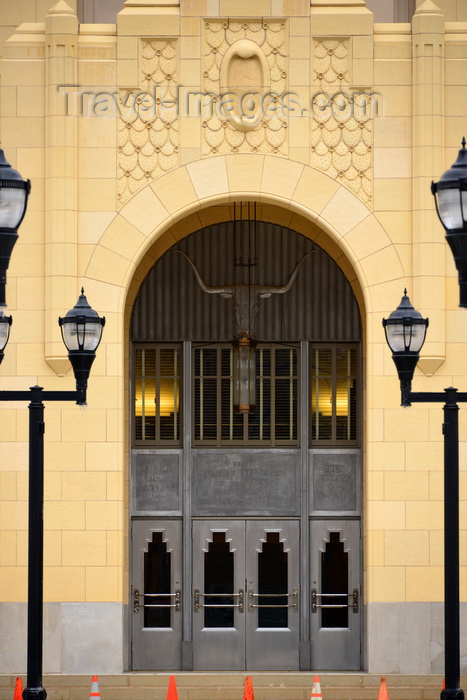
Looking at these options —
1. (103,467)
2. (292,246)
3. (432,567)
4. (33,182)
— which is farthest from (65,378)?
(432,567)

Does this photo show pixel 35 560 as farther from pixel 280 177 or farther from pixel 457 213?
pixel 280 177

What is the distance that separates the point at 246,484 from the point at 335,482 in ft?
4.42

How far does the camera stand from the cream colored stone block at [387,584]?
1655 cm

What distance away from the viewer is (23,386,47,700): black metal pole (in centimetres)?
1094

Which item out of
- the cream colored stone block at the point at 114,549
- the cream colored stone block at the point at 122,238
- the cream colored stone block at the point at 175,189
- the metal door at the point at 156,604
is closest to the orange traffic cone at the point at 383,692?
the metal door at the point at 156,604

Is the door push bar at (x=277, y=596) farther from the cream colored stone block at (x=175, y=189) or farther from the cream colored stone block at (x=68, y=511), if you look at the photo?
the cream colored stone block at (x=175, y=189)

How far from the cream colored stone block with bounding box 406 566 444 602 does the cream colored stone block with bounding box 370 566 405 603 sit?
0.10 meters

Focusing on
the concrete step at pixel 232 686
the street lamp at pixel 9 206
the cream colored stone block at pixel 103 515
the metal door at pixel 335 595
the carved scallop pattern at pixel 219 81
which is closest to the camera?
the street lamp at pixel 9 206

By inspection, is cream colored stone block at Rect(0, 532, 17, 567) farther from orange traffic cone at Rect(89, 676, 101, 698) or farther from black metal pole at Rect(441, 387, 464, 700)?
black metal pole at Rect(441, 387, 464, 700)

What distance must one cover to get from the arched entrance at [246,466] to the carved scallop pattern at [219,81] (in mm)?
1898

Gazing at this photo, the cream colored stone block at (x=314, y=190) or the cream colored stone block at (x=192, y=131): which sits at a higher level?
the cream colored stone block at (x=192, y=131)

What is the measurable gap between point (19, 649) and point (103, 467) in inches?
107

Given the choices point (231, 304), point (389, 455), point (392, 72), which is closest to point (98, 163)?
point (231, 304)

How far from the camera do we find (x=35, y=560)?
436 inches
